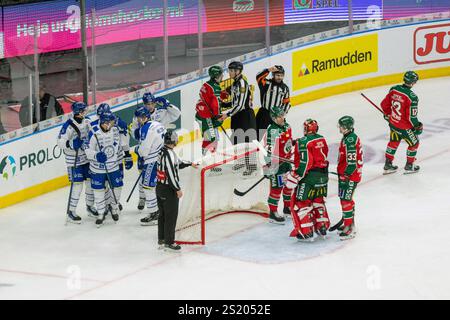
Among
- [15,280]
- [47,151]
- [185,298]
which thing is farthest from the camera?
[47,151]

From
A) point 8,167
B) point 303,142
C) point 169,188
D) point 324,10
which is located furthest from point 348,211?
point 324,10

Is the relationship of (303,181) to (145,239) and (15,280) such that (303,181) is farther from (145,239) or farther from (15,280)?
(15,280)

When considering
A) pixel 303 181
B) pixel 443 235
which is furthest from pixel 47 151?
pixel 443 235

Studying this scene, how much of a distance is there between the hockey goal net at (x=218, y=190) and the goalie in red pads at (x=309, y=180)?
3.51ft

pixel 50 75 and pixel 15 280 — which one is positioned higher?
pixel 50 75

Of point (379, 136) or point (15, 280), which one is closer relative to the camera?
point (15, 280)

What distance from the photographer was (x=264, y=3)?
60.1ft

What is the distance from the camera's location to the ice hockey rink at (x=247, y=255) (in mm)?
11211

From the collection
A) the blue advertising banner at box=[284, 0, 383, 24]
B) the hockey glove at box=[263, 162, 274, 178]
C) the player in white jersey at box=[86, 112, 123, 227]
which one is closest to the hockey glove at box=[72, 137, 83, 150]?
the player in white jersey at box=[86, 112, 123, 227]

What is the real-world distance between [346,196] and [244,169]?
1562 mm

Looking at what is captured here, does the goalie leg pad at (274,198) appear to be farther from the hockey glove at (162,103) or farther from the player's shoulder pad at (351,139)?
the hockey glove at (162,103)

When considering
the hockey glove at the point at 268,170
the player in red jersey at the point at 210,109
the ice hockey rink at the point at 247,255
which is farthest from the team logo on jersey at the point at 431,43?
the hockey glove at the point at 268,170

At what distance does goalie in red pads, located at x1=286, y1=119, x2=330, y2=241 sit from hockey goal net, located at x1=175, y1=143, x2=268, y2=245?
1.07 m

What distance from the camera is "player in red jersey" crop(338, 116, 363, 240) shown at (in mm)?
12297
